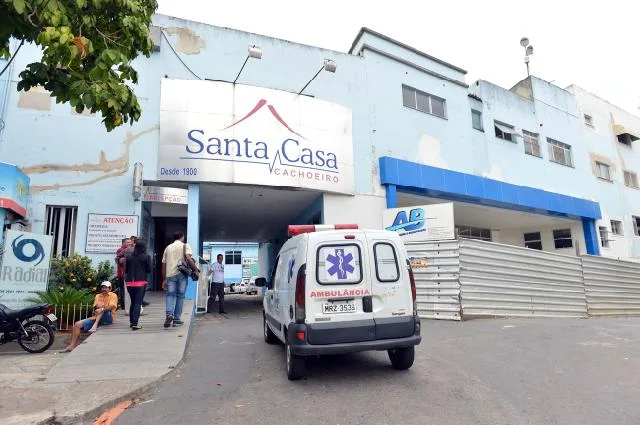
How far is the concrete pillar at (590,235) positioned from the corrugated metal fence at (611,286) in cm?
340

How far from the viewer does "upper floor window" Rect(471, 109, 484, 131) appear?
1873cm

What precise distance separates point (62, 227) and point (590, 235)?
22.8 meters

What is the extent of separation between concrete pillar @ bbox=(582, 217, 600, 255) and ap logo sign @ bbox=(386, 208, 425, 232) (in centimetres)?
1317

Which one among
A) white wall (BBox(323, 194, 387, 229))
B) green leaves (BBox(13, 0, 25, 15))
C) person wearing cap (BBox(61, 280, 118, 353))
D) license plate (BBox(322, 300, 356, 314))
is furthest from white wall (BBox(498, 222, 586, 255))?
green leaves (BBox(13, 0, 25, 15))

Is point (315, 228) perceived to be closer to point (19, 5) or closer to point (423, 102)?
point (19, 5)

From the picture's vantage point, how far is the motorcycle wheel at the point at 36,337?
22.8ft

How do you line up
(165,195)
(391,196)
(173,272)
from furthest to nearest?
(391,196), (165,195), (173,272)

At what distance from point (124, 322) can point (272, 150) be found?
21.4ft

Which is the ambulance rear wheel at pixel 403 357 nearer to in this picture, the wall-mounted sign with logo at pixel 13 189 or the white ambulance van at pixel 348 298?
the white ambulance van at pixel 348 298

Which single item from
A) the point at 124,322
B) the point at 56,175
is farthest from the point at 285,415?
the point at 56,175

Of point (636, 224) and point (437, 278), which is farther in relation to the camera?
point (636, 224)

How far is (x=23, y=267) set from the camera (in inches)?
338

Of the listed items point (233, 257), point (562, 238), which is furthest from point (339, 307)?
point (233, 257)

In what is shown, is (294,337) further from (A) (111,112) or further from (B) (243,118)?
(B) (243,118)
